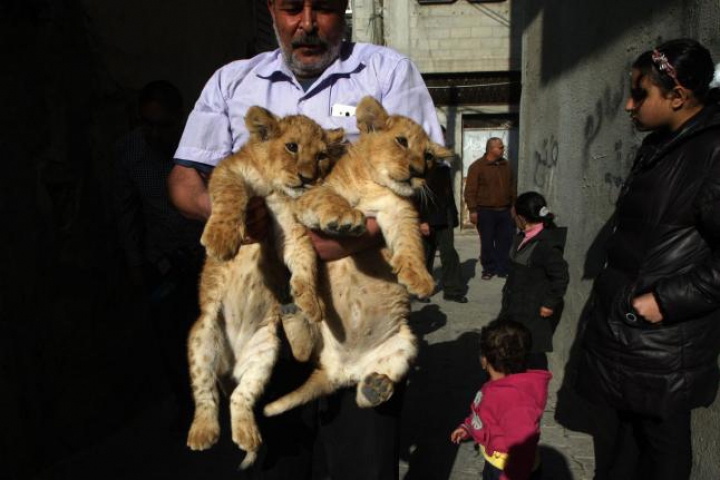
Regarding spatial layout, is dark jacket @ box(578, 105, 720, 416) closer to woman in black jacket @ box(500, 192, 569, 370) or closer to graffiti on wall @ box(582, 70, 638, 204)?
graffiti on wall @ box(582, 70, 638, 204)

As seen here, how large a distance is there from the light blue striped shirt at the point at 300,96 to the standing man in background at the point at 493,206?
711 centimetres

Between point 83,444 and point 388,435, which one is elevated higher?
point 388,435

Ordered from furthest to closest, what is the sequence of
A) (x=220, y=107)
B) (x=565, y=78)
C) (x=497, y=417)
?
(x=565, y=78)
(x=497, y=417)
(x=220, y=107)

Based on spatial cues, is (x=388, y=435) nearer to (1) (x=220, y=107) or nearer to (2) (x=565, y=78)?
(1) (x=220, y=107)

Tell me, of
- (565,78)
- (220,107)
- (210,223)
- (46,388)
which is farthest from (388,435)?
(565,78)

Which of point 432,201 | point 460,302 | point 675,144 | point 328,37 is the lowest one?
point 460,302

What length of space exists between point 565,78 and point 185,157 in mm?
3865

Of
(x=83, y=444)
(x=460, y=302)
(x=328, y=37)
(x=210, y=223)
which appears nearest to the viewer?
(x=210, y=223)

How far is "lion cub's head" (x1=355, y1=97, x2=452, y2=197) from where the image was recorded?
2.10 metres

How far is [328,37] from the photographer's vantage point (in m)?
2.15

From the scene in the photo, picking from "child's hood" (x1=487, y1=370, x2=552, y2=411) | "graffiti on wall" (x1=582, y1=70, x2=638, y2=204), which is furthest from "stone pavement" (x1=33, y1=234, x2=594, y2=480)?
"graffiti on wall" (x1=582, y1=70, x2=638, y2=204)

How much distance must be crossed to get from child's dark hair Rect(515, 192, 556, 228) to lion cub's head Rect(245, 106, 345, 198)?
2694mm

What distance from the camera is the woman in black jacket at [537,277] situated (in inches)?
164

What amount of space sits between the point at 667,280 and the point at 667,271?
0.08m
